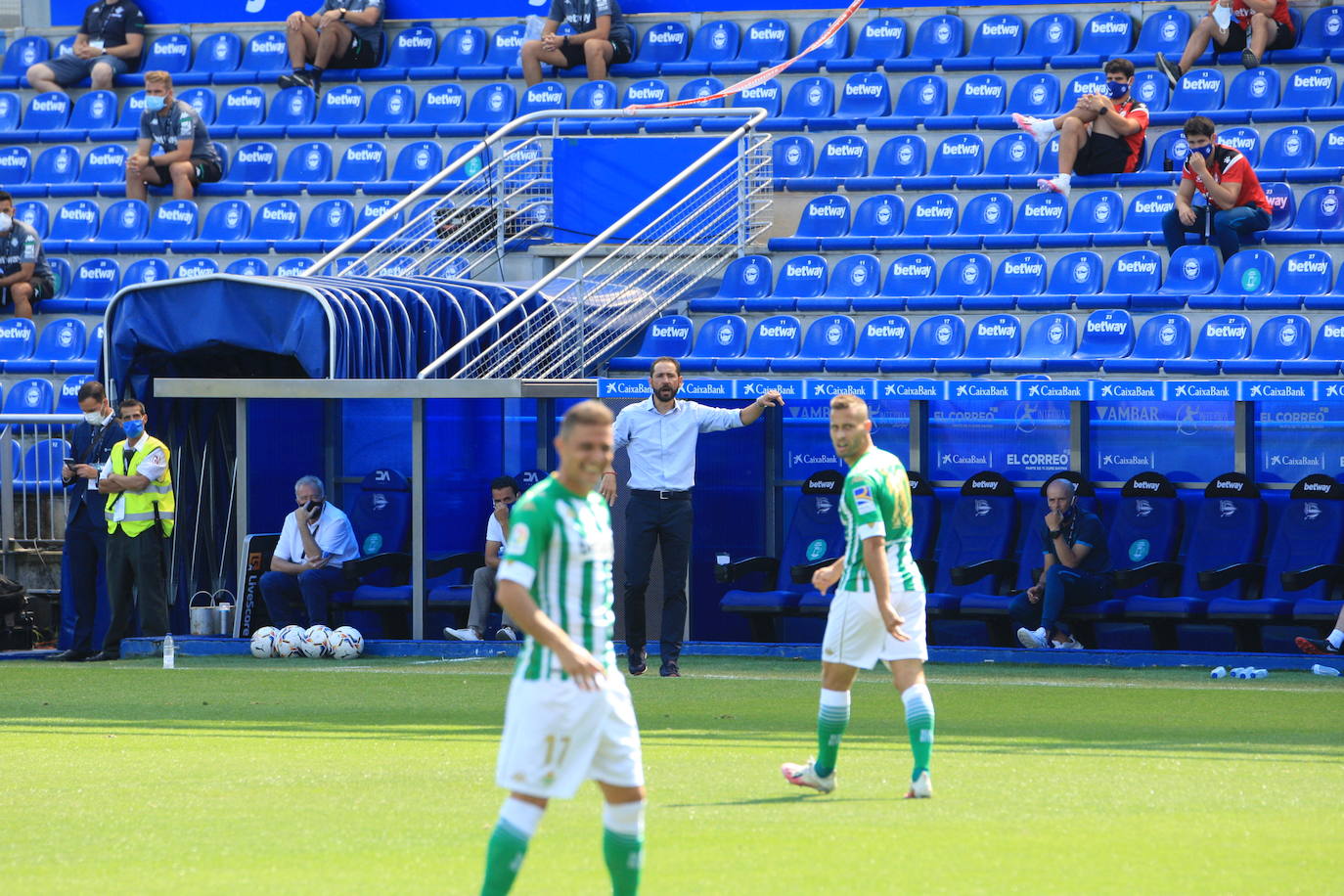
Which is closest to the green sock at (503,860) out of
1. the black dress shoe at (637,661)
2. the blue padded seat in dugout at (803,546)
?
the black dress shoe at (637,661)

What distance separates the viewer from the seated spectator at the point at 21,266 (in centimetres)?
1858

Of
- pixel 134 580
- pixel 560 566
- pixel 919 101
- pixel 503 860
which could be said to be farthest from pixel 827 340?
pixel 503 860

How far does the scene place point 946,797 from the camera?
7.54 meters

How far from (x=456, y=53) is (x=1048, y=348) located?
30.5 feet

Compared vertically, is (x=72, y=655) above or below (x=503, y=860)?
below

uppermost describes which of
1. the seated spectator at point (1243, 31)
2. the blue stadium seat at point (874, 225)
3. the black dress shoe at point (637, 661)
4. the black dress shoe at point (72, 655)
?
the seated spectator at point (1243, 31)

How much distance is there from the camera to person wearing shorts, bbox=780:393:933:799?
24.5 feet

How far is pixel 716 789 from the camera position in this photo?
7863mm

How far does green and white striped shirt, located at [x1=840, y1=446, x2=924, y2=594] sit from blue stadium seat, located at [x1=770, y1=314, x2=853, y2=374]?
7.36 metres

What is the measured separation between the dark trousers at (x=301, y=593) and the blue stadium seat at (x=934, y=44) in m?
7.96

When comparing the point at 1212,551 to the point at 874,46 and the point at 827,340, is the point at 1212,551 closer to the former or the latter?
the point at 827,340

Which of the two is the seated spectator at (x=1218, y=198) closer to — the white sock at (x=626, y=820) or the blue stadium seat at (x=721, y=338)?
the blue stadium seat at (x=721, y=338)

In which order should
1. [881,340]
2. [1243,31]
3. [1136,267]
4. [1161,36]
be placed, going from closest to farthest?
1. [881,340]
2. [1136,267]
3. [1243,31]
4. [1161,36]

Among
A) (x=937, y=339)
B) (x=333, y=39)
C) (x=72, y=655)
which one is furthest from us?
(x=333, y=39)
